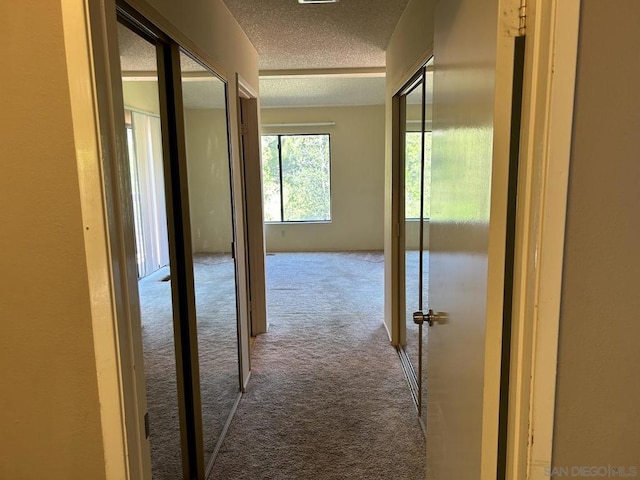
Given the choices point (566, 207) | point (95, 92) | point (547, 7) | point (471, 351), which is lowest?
point (471, 351)

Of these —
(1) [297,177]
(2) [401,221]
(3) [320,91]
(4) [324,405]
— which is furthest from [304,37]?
(1) [297,177]

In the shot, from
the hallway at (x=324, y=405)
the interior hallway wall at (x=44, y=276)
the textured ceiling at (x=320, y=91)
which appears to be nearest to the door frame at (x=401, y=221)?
the hallway at (x=324, y=405)

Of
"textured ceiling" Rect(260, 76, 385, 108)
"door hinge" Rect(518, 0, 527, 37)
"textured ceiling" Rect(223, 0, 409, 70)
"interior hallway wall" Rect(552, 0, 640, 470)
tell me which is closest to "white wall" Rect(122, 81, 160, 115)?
"textured ceiling" Rect(223, 0, 409, 70)

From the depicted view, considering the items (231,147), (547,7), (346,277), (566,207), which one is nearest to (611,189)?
(566,207)

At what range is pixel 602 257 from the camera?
827 mm

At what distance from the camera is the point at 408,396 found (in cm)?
282

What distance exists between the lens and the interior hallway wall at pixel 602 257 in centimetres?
77

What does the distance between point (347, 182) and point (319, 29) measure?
185 inches

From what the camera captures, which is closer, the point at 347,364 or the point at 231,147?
the point at 231,147

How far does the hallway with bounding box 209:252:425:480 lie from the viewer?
2.20 metres

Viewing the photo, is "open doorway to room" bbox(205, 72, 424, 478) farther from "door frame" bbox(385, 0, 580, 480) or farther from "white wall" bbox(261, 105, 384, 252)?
"door frame" bbox(385, 0, 580, 480)

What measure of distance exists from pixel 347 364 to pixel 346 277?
2.73m

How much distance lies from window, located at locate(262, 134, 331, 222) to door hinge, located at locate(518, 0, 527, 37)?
6.74m

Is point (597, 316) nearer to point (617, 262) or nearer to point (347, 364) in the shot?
point (617, 262)
